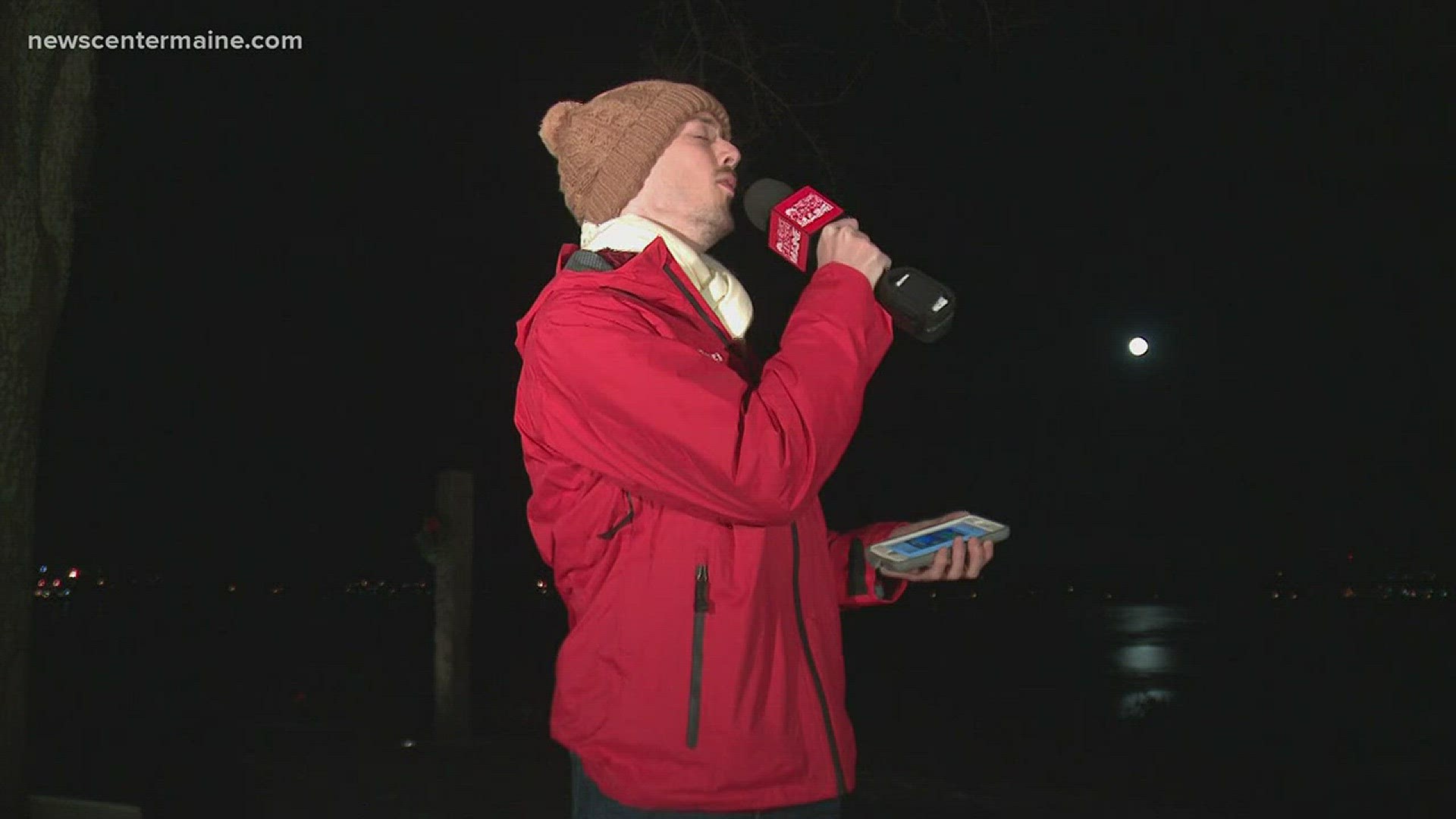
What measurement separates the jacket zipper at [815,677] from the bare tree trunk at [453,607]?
8.06m

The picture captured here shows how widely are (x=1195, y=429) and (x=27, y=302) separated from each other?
95.2 feet

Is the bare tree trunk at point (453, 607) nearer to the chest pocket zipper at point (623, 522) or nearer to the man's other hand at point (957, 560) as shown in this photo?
the man's other hand at point (957, 560)

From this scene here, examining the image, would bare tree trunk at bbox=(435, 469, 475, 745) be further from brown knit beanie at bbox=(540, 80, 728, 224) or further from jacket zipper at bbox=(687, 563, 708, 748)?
jacket zipper at bbox=(687, 563, 708, 748)

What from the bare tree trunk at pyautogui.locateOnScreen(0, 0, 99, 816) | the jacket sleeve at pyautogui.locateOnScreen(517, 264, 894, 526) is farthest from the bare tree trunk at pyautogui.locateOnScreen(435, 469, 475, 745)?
the jacket sleeve at pyautogui.locateOnScreen(517, 264, 894, 526)

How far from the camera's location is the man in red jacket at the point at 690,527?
2.12 meters

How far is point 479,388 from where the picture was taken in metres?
37.8

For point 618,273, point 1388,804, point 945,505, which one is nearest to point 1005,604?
point 945,505

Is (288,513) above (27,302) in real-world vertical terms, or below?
above

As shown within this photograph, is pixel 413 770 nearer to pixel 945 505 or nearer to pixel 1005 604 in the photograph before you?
pixel 1005 604

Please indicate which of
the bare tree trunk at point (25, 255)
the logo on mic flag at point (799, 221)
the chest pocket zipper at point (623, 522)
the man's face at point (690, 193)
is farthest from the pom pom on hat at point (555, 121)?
the bare tree trunk at point (25, 255)

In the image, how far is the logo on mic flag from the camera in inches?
97.5

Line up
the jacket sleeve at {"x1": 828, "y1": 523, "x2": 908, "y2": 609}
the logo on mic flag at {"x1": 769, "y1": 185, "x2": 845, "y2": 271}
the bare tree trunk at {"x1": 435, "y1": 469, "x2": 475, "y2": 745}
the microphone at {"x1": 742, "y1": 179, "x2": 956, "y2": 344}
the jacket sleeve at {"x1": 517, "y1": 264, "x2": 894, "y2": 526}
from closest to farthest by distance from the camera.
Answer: the jacket sleeve at {"x1": 517, "y1": 264, "x2": 894, "y2": 526} → the microphone at {"x1": 742, "y1": 179, "x2": 956, "y2": 344} → the logo on mic flag at {"x1": 769, "y1": 185, "x2": 845, "y2": 271} → the jacket sleeve at {"x1": 828, "y1": 523, "x2": 908, "y2": 609} → the bare tree trunk at {"x1": 435, "y1": 469, "x2": 475, "y2": 745}

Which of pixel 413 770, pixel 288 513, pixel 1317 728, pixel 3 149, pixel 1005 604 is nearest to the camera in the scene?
pixel 3 149

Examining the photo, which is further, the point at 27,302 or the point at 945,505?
the point at 945,505
